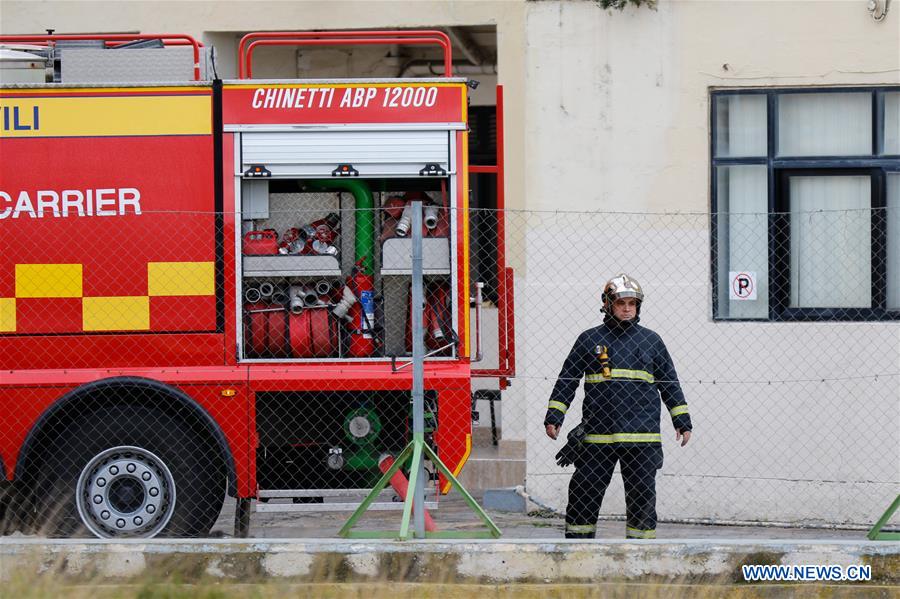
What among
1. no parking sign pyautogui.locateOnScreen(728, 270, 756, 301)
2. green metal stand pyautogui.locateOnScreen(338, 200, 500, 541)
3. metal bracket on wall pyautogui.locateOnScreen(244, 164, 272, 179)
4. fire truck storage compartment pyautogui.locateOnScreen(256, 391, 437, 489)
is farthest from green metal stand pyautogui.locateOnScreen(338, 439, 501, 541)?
no parking sign pyautogui.locateOnScreen(728, 270, 756, 301)

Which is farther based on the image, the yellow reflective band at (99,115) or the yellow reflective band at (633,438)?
the yellow reflective band at (99,115)

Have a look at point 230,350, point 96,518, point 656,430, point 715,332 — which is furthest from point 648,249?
point 96,518

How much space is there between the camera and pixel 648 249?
406 inches

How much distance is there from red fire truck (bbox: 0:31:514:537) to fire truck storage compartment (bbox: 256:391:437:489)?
3 cm

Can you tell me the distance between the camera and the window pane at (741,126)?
10359 mm

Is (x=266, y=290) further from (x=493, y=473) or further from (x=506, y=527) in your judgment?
(x=493, y=473)

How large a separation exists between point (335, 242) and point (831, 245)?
402 cm

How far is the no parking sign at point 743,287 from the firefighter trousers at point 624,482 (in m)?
2.80

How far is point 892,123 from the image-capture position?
1025 cm

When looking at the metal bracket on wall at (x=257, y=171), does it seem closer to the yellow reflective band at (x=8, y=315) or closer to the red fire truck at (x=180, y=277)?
the red fire truck at (x=180, y=277)

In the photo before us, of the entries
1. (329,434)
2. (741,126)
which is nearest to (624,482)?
(329,434)

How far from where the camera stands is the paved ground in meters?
9.66

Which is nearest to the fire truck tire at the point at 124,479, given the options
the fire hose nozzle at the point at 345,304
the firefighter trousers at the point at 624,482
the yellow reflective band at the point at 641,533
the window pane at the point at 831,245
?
the fire hose nozzle at the point at 345,304

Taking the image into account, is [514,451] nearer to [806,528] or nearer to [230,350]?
[806,528]
